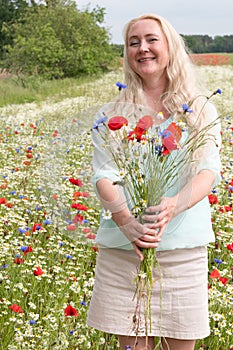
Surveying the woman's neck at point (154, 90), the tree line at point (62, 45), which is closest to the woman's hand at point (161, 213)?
the woman's neck at point (154, 90)

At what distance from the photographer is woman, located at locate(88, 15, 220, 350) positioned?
2443mm

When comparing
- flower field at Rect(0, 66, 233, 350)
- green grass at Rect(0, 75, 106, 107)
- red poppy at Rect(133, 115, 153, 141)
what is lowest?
green grass at Rect(0, 75, 106, 107)

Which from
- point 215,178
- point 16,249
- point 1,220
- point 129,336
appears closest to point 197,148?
point 215,178

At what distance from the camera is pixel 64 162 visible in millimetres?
2580

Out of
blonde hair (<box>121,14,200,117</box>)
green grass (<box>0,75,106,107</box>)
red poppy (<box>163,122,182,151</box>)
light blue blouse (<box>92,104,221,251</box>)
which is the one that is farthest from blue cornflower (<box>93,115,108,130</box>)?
green grass (<box>0,75,106,107</box>)

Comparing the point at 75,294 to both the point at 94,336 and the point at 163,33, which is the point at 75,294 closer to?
the point at 94,336

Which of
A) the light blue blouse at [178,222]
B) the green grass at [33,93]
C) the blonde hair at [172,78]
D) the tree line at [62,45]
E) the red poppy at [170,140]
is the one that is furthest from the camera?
the tree line at [62,45]

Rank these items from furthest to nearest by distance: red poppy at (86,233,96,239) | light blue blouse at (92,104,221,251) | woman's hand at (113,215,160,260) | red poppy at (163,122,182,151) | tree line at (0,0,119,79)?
tree line at (0,0,119,79) → red poppy at (86,233,96,239) → light blue blouse at (92,104,221,251) → woman's hand at (113,215,160,260) → red poppy at (163,122,182,151)

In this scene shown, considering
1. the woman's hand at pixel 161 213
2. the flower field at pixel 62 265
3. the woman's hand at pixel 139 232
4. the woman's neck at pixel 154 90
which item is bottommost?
the flower field at pixel 62 265

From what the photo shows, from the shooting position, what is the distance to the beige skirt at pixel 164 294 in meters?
2.53

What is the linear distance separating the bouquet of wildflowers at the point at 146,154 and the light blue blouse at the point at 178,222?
7 cm

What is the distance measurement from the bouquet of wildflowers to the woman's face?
310mm

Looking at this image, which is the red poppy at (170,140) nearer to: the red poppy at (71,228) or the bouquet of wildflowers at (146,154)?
the bouquet of wildflowers at (146,154)

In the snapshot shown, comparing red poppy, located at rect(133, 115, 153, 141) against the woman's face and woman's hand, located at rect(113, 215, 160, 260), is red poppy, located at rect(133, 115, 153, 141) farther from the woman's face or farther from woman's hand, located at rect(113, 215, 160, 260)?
the woman's face
